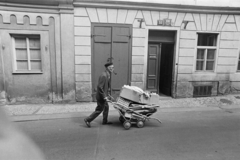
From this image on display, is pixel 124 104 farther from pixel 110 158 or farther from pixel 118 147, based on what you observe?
pixel 110 158

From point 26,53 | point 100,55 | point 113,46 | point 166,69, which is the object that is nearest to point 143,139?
point 100,55

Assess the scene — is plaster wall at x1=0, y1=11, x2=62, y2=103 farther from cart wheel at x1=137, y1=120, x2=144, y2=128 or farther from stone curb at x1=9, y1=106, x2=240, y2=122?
cart wheel at x1=137, y1=120, x2=144, y2=128

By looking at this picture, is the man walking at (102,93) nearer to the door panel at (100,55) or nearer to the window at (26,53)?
the door panel at (100,55)

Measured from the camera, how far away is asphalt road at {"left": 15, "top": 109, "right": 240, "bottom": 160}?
2902 millimetres

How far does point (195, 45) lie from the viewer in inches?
289

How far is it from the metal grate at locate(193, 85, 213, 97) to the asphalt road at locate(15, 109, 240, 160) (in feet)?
8.81

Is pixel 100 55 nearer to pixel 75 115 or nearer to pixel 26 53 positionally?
pixel 75 115

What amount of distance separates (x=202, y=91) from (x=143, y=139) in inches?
223

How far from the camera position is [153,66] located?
7516 millimetres

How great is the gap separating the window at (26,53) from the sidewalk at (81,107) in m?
1.72

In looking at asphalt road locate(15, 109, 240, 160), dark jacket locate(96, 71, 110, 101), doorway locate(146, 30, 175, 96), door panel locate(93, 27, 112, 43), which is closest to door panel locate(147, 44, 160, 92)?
doorway locate(146, 30, 175, 96)

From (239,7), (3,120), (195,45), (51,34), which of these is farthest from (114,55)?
(239,7)

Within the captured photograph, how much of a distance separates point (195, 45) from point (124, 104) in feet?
17.8

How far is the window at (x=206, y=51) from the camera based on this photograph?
24.7 feet
